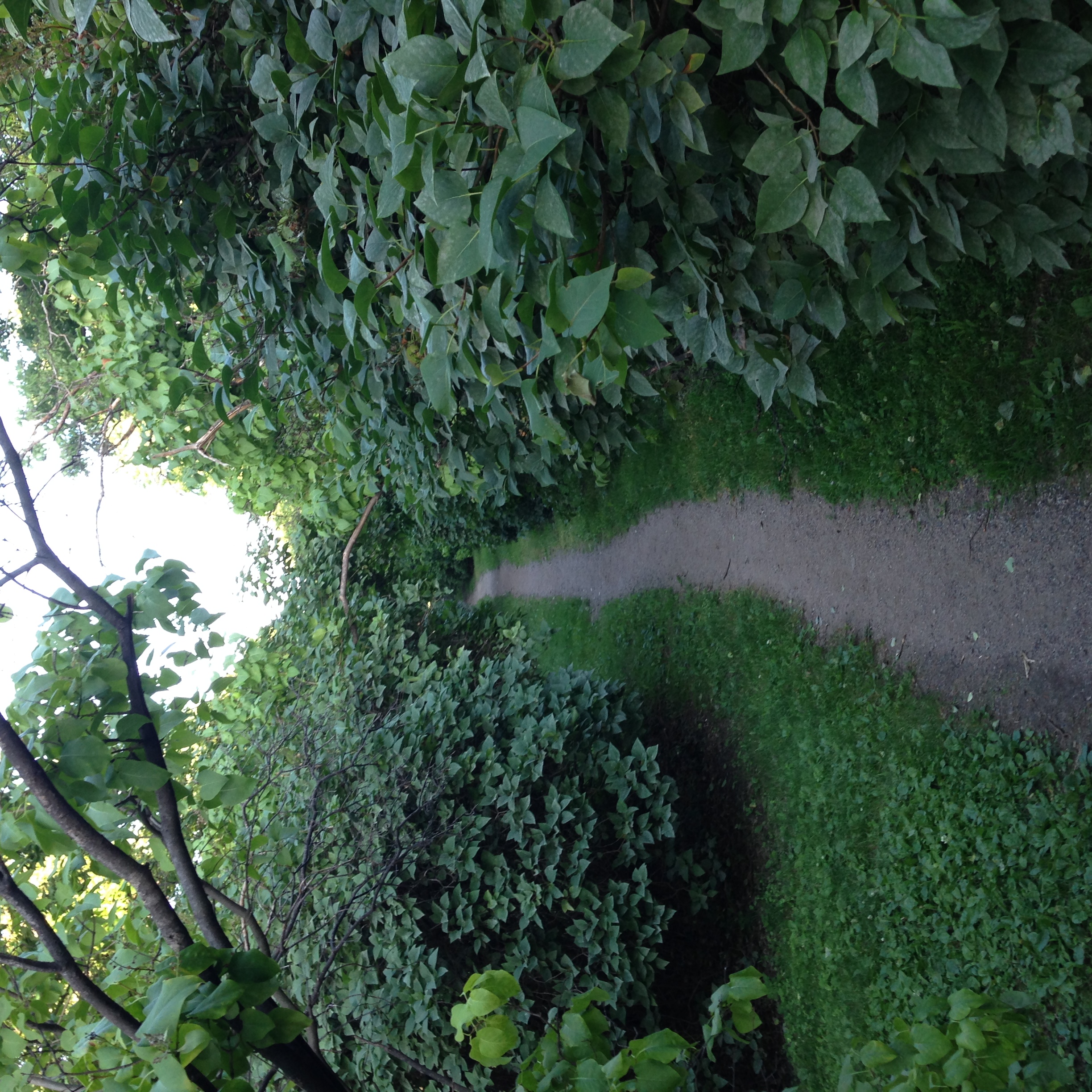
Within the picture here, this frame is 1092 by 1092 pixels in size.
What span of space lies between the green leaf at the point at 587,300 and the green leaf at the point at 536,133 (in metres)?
0.27

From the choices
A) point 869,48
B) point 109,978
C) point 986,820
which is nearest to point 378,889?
point 109,978

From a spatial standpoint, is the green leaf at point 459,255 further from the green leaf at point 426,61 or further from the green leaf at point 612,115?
the green leaf at point 612,115

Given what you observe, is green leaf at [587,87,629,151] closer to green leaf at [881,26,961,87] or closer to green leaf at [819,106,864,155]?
green leaf at [819,106,864,155]

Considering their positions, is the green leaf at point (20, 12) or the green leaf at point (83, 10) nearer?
the green leaf at point (83, 10)

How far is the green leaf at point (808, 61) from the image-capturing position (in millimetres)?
2033

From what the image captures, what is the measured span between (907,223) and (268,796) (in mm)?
5434

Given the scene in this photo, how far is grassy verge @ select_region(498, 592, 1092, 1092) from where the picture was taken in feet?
11.8

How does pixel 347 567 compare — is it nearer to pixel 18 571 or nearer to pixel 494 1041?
pixel 18 571

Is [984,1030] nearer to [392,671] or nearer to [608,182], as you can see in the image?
[608,182]

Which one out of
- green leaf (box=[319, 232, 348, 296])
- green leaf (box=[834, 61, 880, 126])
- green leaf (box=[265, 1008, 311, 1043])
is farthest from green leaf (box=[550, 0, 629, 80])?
green leaf (box=[265, 1008, 311, 1043])

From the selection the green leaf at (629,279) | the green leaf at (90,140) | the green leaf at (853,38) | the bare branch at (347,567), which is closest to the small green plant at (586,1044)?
the green leaf at (629,279)

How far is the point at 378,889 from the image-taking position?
193 inches

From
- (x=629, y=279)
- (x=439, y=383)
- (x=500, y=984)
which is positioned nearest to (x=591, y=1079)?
(x=500, y=984)

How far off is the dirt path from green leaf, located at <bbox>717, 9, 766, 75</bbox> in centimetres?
265
